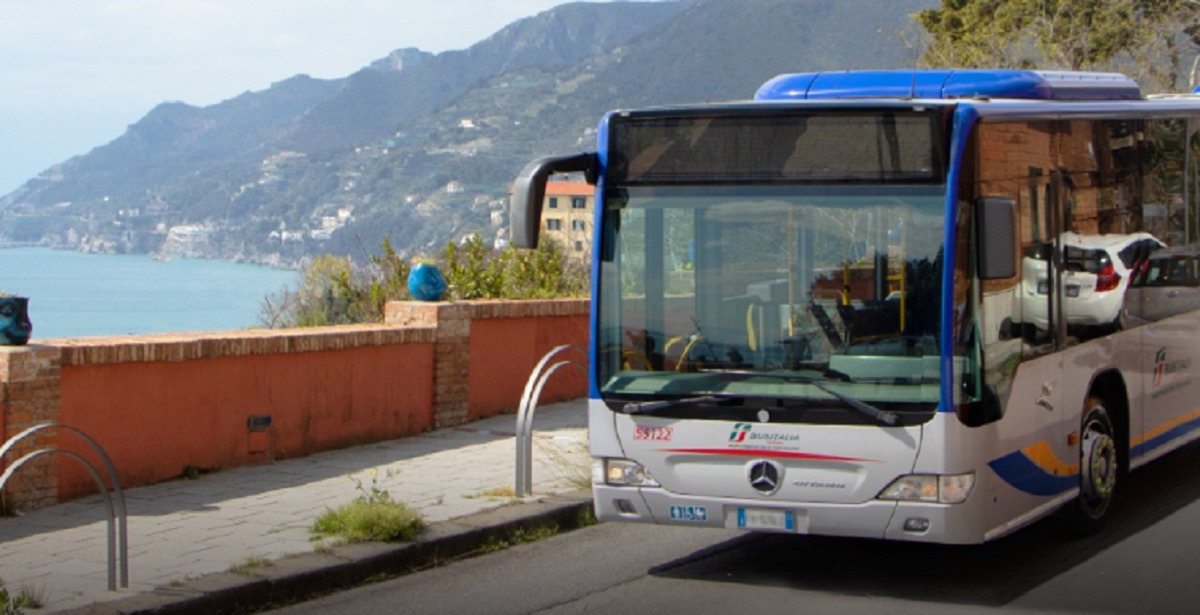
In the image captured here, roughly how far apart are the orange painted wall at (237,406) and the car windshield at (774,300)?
14.4 feet

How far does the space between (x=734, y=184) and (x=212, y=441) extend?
5.54 m

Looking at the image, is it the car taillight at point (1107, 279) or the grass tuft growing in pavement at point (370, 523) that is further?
the car taillight at point (1107, 279)

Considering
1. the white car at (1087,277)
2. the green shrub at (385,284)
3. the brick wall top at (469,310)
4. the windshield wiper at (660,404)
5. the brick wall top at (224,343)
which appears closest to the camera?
the windshield wiper at (660,404)

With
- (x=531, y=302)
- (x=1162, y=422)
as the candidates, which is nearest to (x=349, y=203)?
(x=531, y=302)

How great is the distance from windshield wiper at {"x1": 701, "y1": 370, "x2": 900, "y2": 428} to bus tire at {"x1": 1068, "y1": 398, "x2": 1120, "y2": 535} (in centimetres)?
225

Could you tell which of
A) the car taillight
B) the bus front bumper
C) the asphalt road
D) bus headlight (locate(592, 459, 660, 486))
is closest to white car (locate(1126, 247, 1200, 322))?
the car taillight

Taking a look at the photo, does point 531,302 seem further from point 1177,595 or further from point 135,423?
point 1177,595

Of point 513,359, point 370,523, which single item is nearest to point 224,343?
point 370,523

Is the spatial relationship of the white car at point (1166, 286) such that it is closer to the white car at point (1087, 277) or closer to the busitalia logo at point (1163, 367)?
the white car at point (1087, 277)

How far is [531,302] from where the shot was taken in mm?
15953

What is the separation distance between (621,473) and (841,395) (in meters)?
1.39

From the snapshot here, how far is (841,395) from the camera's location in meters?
7.64

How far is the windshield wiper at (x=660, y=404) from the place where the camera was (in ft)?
26.0

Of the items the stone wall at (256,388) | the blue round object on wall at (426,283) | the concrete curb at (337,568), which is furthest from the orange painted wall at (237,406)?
the concrete curb at (337,568)
